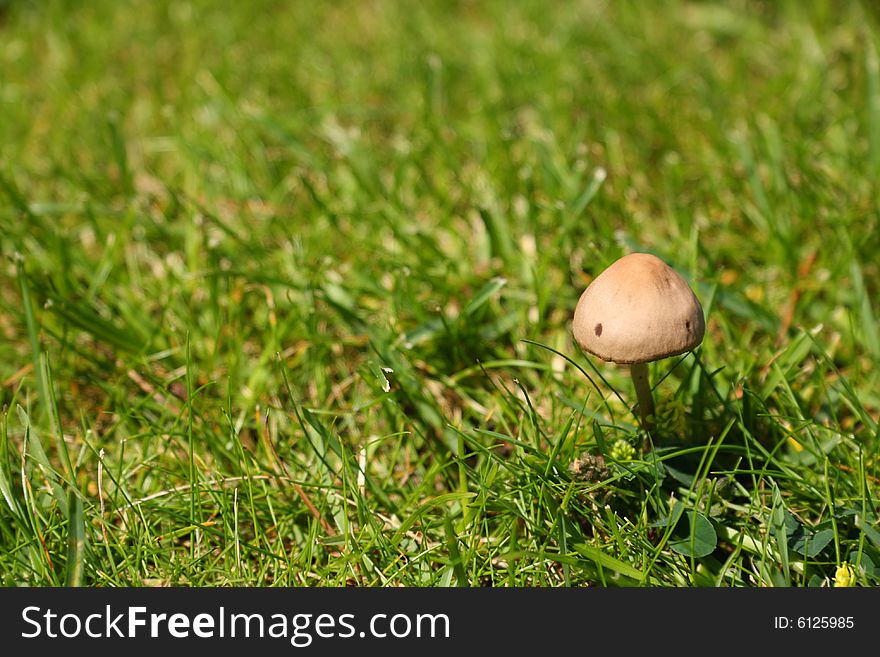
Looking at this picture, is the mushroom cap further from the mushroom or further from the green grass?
the green grass

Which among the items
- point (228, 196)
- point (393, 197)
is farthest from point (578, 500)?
point (228, 196)

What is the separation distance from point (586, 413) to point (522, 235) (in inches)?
34.7

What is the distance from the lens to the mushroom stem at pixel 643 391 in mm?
1977

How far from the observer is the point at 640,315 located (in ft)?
5.54

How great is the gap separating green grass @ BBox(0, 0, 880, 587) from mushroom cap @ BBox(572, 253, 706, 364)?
241 mm

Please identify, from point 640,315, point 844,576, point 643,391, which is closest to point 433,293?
point 643,391

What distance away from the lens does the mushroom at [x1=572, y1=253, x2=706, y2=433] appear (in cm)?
169

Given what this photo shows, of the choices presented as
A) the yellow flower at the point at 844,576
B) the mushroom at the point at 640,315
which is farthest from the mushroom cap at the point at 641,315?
the yellow flower at the point at 844,576

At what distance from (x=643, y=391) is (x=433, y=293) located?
37.5 inches

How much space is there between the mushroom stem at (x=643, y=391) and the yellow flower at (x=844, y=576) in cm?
51

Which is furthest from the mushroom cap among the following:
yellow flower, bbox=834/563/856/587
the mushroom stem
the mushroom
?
yellow flower, bbox=834/563/856/587

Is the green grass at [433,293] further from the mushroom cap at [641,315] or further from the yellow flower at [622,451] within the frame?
the mushroom cap at [641,315]

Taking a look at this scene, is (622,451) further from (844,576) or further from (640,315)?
(844,576)

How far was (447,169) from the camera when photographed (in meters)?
3.29
